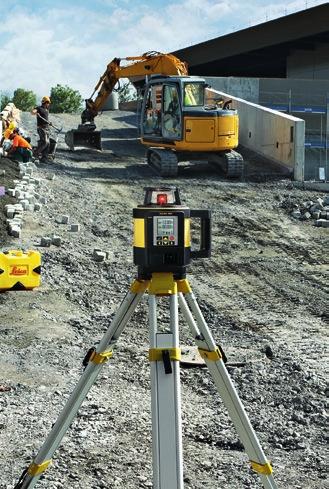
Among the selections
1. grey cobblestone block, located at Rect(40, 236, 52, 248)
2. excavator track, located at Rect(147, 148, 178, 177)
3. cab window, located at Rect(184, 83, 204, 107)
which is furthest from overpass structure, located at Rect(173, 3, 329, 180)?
grey cobblestone block, located at Rect(40, 236, 52, 248)

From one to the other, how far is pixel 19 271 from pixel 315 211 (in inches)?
386

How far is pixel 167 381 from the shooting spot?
13.1ft

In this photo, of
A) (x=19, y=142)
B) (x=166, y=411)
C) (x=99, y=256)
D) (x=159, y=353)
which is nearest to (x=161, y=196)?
(x=159, y=353)

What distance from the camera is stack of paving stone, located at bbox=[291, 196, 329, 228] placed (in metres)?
18.7

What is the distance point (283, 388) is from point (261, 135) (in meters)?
20.3

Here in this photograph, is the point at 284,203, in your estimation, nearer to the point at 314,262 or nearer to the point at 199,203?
the point at 199,203

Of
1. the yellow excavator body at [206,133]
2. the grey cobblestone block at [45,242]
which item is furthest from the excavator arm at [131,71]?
the grey cobblestone block at [45,242]

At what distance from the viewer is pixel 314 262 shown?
1561 centimetres

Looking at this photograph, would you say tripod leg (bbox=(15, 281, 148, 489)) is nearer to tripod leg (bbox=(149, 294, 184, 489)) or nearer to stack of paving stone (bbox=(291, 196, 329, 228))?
tripod leg (bbox=(149, 294, 184, 489))

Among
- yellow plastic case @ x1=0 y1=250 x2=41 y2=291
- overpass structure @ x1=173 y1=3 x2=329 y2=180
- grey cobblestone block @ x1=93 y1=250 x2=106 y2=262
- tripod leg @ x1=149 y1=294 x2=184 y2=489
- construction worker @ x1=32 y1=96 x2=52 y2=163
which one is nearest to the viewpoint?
tripod leg @ x1=149 y1=294 x2=184 y2=489

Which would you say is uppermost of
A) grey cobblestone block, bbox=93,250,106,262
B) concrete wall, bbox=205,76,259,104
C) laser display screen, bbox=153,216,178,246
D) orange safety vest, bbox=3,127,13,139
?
concrete wall, bbox=205,76,259,104

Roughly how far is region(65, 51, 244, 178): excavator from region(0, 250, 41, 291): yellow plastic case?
12.0 meters

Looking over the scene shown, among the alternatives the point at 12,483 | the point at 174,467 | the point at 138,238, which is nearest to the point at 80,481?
the point at 12,483

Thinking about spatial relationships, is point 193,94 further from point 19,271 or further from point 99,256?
point 19,271
